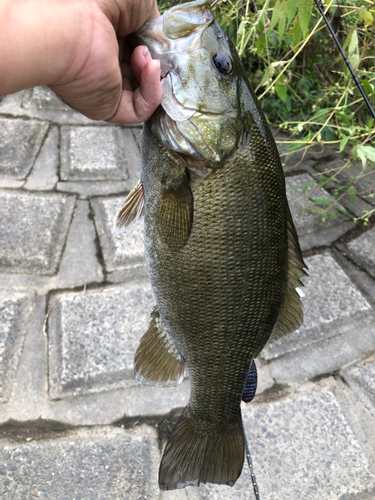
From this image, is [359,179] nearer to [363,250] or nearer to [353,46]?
[363,250]

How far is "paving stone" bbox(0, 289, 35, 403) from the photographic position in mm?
1785

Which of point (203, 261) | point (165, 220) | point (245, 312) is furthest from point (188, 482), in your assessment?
point (165, 220)

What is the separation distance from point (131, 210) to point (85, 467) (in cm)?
112

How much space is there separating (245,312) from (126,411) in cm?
98

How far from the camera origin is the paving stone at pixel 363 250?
2.38 metres

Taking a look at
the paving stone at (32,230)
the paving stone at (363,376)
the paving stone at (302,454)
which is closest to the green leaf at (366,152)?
the paving stone at (363,376)

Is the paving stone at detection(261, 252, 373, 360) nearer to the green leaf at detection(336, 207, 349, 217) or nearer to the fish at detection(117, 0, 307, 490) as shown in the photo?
the green leaf at detection(336, 207, 349, 217)

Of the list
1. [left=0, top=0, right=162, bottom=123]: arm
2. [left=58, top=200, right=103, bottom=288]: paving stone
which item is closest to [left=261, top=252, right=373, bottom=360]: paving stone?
[left=58, top=200, right=103, bottom=288]: paving stone

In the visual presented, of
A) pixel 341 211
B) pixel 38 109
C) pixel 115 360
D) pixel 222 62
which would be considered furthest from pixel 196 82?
pixel 38 109

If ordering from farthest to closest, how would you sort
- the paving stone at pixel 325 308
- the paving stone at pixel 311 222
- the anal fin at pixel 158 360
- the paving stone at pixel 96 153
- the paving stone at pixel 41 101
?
1. the paving stone at pixel 41 101
2. the paving stone at pixel 96 153
3. the paving stone at pixel 311 222
4. the paving stone at pixel 325 308
5. the anal fin at pixel 158 360

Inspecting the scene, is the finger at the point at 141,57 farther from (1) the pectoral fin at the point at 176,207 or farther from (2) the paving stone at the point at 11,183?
(2) the paving stone at the point at 11,183

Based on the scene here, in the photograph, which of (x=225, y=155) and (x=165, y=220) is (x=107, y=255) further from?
(x=225, y=155)

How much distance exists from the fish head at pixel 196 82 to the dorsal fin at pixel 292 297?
0.37m

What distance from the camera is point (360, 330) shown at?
2102mm
